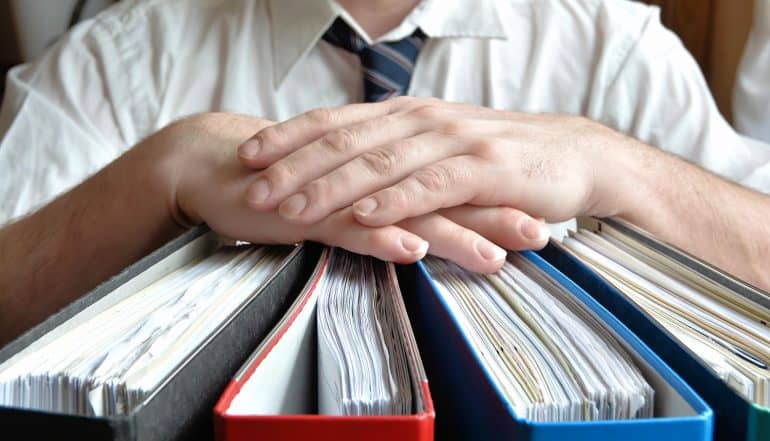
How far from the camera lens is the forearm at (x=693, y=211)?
0.66 m

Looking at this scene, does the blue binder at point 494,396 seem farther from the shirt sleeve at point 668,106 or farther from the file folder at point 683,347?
the shirt sleeve at point 668,106

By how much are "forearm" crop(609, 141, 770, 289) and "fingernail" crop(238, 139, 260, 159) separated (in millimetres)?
308

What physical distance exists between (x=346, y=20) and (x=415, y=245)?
746 mm

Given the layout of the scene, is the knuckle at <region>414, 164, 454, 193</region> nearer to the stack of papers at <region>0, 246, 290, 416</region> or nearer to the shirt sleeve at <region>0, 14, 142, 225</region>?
the stack of papers at <region>0, 246, 290, 416</region>

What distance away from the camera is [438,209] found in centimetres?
56

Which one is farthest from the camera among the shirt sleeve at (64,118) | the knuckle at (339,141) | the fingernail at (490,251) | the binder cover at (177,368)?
the shirt sleeve at (64,118)

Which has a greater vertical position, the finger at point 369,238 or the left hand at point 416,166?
the left hand at point 416,166

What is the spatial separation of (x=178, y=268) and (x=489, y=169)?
0.80 feet

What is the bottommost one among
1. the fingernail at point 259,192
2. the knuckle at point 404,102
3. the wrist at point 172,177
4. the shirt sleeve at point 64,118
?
the shirt sleeve at point 64,118

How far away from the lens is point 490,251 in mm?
481

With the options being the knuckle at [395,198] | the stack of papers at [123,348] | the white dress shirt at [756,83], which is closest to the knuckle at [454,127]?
the knuckle at [395,198]

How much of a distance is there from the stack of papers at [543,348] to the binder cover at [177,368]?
0.35 ft

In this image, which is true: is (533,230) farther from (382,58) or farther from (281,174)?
(382,58)

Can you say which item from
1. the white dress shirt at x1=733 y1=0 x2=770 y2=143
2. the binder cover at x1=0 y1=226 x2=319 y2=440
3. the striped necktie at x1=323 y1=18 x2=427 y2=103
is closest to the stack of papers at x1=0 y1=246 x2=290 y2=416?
the binder cover at x1=0 y1=226 x2=319 y2=440
